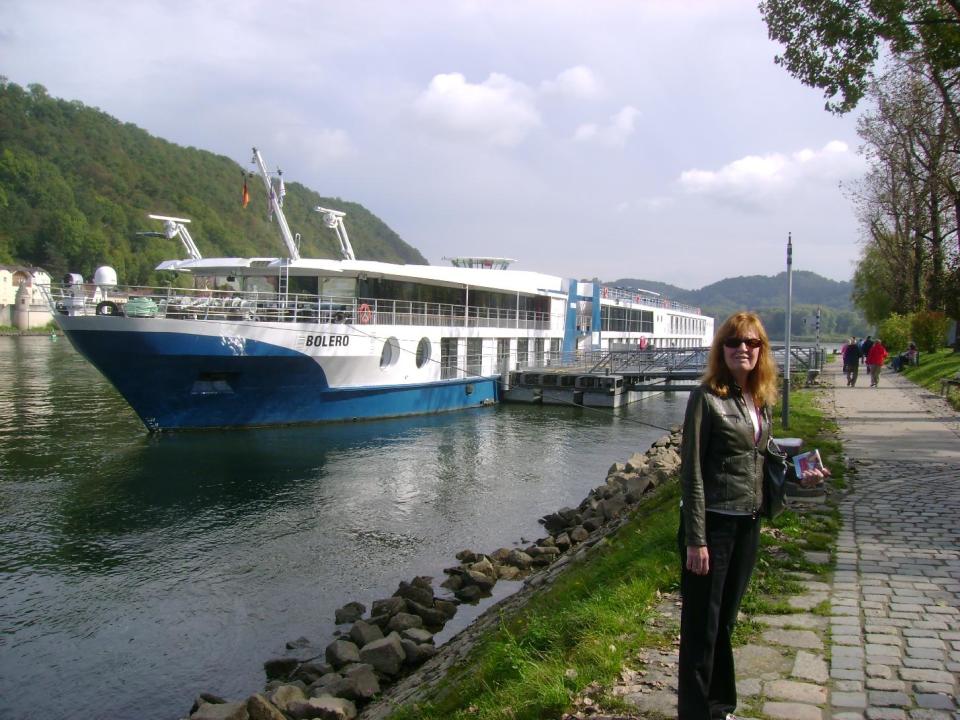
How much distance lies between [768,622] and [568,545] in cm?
684

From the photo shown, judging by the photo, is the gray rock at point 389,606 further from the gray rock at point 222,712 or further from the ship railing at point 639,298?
the ship railing at point 639,298

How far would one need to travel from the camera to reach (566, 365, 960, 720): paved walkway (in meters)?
4.21

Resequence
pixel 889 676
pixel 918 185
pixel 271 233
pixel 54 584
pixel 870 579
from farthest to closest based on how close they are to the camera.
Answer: pixel 271 233 → pixel 918 185 → pixel 54 584 → pixel 870 579 → pixel 889 676

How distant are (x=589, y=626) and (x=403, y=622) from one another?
159 inches

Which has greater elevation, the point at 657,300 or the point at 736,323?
the point at 657,300

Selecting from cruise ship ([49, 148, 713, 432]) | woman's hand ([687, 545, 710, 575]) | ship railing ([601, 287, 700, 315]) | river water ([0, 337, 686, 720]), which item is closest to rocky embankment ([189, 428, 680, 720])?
river water ([0, 337, 686, 720])

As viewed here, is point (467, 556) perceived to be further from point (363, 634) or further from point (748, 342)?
point (748, 342)

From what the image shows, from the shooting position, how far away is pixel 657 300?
53531mm

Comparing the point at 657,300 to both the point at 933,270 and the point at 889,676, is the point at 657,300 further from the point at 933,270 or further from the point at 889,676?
the point at 889,676

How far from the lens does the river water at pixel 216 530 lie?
Answer: 347 inches

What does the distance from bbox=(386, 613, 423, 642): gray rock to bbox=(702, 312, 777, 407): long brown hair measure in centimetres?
627

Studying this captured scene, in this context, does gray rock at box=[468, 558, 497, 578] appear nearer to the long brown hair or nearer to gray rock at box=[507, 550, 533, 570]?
gray rock at box=[507, 550, 533, 570]

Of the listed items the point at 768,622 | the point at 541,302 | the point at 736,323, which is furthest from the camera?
the point at 541,302

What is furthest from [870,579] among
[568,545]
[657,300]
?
[657,300]
